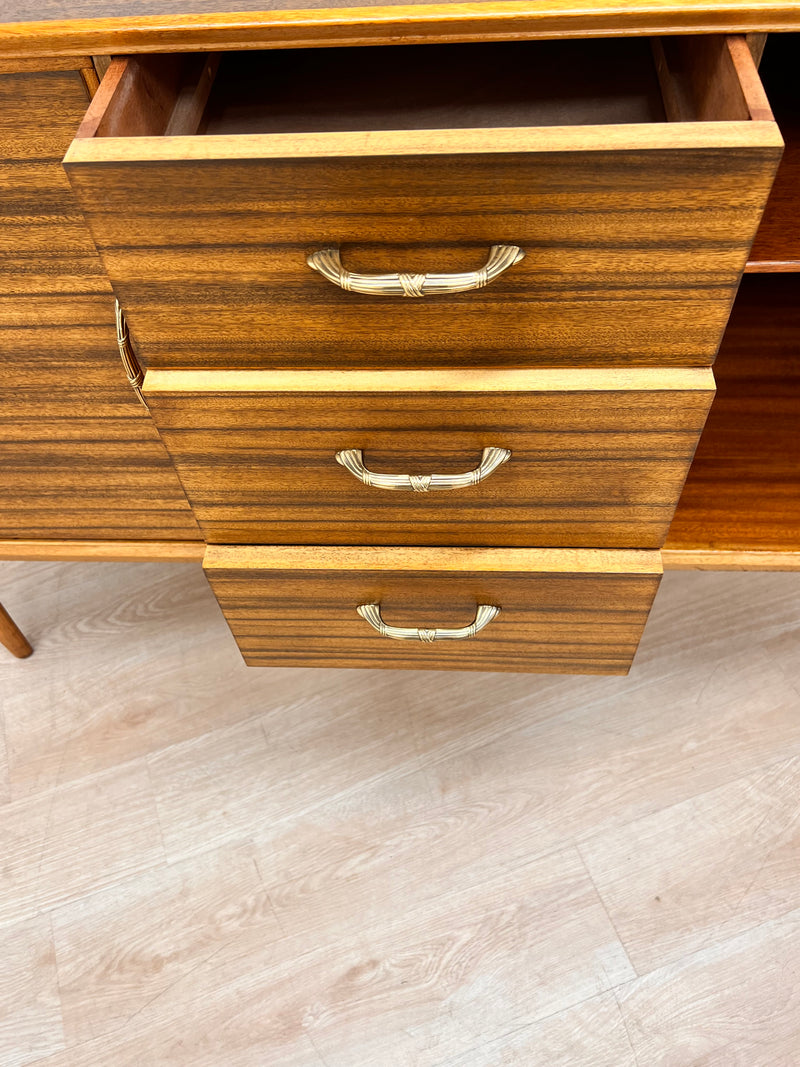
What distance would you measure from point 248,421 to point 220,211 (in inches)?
5.6

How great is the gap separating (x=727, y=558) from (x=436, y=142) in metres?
0.42

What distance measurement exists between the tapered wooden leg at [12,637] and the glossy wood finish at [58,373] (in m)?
0.14

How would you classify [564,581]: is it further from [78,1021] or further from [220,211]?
[78,1021]

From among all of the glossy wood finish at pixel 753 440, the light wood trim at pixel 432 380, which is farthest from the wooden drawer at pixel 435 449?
the glossy wood finish at pixel 753 440

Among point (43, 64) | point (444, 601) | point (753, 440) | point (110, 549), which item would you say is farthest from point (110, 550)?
point (753, 440)

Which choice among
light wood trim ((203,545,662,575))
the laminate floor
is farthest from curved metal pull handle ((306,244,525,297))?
the laminate floor

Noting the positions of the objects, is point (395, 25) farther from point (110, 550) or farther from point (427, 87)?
point (110, 550)

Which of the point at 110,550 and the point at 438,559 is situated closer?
the point at 438,559

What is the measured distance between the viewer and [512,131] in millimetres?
Result: 415

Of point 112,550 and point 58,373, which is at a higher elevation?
point 58,373

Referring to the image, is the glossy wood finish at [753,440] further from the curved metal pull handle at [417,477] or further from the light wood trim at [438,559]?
the curved metal pull handle at [417,477]

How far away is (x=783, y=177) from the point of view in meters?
0.61

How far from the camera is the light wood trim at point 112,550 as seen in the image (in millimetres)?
797

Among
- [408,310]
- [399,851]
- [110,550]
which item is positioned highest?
[408,310]
